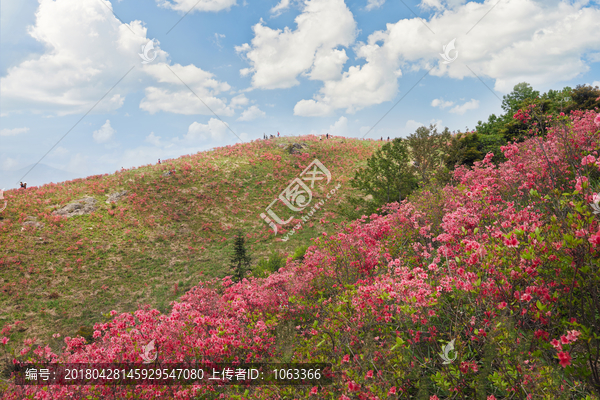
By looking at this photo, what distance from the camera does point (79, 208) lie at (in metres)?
25.2

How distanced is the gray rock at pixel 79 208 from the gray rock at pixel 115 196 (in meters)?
1.20

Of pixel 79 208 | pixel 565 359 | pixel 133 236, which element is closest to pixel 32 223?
pixel 79 208

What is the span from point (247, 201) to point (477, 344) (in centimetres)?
2852

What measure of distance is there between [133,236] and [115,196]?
23.4ft

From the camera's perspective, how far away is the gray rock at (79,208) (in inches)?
956

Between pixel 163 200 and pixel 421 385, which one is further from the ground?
pixel 163 200

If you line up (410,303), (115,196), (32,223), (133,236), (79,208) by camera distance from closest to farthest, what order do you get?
(410,303) < (32,223) < (133,236) < (79,208) < (115,196)

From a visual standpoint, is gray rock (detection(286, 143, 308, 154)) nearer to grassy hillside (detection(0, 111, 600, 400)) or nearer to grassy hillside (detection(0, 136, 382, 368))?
grassy hillside (detection(0, 136, 382, 368))

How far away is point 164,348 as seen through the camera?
234 inches

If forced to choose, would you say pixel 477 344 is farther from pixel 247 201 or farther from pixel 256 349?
pixel 247 201

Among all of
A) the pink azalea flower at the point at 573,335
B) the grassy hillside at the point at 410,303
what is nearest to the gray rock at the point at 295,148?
the grassy hillside at the point at 410,303

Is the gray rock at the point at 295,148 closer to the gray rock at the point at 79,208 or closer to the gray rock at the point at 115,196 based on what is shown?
the gray rock at the point at 115,196

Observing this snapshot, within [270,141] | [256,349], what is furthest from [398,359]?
[270,141]

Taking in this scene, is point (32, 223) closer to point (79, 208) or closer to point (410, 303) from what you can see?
point (79, 208)
